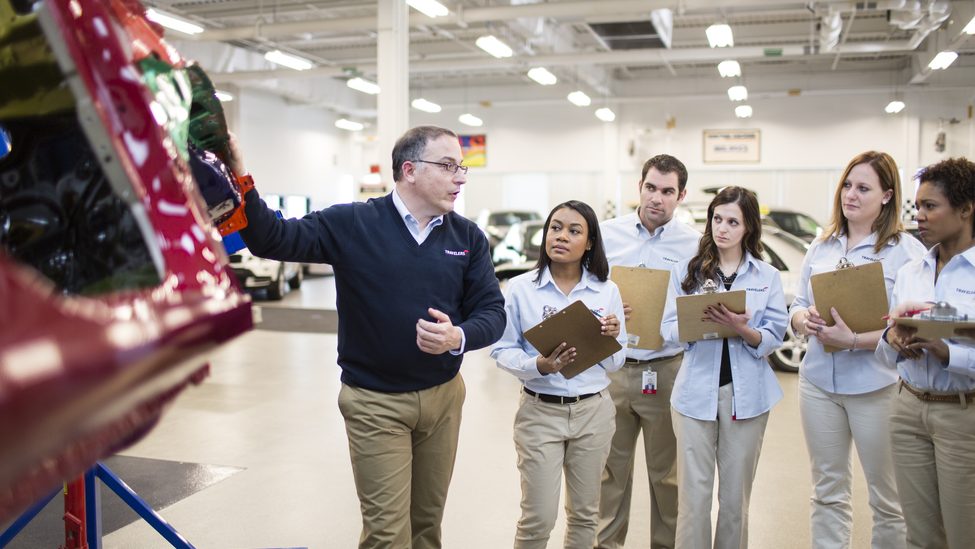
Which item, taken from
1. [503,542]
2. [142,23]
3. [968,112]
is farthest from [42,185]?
[968,112]

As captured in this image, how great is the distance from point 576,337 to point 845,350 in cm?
115

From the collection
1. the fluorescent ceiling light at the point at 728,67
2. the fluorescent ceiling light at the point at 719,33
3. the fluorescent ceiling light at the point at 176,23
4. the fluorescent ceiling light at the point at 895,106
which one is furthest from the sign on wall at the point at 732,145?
the fluorescent ceiling light at the point at 176,23

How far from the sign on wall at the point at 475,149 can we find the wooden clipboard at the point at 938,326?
19286mm

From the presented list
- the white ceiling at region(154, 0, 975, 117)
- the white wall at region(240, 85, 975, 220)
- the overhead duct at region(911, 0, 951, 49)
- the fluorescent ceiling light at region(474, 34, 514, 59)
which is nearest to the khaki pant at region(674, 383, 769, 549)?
the white ceiling at region(154, 0, 975, 117)

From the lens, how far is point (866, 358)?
8.52 feet

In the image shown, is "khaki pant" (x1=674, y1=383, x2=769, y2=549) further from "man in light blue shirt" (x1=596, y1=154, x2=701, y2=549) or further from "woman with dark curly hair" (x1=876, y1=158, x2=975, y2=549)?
"woman with dark curly hair" (x1=876, y1=158, x2=975, y2=549)

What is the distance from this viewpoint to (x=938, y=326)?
202 cm

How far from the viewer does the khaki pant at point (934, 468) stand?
7.29 ft

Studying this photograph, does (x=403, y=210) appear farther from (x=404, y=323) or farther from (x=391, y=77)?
(x=391, y=77)

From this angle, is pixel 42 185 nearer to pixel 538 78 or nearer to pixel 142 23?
pixel 142 23

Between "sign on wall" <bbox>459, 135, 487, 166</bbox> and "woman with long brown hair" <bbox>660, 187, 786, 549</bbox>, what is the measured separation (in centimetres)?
1857

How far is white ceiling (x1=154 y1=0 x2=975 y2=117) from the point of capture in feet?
35.7

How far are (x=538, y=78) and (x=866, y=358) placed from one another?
1170 centimetres

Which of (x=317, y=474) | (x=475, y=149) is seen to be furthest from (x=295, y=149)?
(x=317, y=474)
